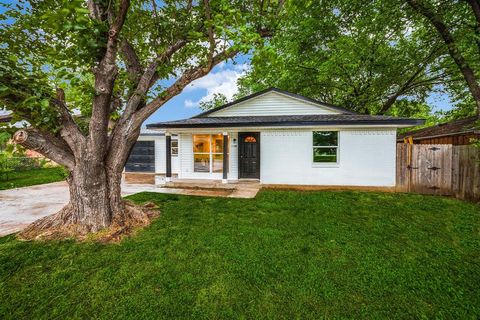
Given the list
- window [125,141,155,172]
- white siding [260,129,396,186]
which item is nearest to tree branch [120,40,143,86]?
white siding [260,129,396,186]

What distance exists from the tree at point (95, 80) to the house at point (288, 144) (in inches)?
164

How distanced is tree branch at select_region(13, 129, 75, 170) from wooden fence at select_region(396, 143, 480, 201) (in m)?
10.3

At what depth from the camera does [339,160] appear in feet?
27.6

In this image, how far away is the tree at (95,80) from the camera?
3451mm

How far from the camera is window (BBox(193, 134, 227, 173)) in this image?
33.3 feet

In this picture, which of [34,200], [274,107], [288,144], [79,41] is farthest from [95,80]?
[274,107]

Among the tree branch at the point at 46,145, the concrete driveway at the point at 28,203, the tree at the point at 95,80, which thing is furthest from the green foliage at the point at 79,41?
the concrete driveway at the point at 28,203

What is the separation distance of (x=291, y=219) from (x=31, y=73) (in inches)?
244

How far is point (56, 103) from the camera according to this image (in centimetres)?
384

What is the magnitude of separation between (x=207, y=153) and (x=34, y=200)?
21.0ft

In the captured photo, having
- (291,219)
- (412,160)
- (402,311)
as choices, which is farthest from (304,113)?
(402,311)

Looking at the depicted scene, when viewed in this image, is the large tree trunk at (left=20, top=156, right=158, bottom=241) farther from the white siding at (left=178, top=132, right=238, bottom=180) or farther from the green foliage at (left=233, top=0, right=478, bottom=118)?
the green foliage at (left=233, top=0, right=478, bottom=118)

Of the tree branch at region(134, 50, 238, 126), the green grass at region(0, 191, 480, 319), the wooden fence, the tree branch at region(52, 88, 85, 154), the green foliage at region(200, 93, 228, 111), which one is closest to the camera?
the green grass at region(0, 191, 480, 319)

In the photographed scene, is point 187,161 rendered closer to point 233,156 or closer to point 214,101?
point 233,156
